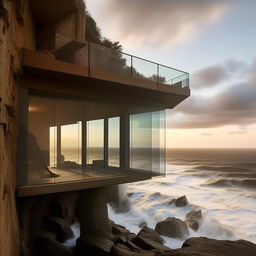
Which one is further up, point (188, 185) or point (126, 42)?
point (126, 42)


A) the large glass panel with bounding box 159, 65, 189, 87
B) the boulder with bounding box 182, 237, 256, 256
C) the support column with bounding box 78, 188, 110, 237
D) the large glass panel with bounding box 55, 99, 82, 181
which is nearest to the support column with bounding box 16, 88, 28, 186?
the large glass panel with bounding box 55, 99, 82, 181

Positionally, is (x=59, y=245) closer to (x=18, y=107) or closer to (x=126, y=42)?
(x=18, y=107)

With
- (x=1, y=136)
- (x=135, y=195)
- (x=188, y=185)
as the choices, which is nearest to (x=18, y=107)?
(x=1, y=136)

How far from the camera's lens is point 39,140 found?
7.68 m

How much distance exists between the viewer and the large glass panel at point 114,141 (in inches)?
408

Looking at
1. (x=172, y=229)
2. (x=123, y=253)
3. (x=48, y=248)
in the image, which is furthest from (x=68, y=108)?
(x=172, y=229)

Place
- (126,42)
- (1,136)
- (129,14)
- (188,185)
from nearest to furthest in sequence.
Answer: (1,136)
(129,14)
(126,42)
(188,185)

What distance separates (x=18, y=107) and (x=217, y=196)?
32.3m

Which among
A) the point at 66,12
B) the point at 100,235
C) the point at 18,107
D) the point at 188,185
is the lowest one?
the point at 188,185

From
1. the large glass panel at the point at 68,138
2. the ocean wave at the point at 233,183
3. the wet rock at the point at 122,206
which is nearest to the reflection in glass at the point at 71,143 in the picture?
the large glass panel at the point at 68,138

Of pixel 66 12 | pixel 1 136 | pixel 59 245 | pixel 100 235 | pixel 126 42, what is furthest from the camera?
pixel 126 42

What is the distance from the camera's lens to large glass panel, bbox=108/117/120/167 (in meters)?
10.4

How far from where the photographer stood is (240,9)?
583 inches

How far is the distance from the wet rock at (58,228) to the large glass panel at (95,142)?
12.8 feet
